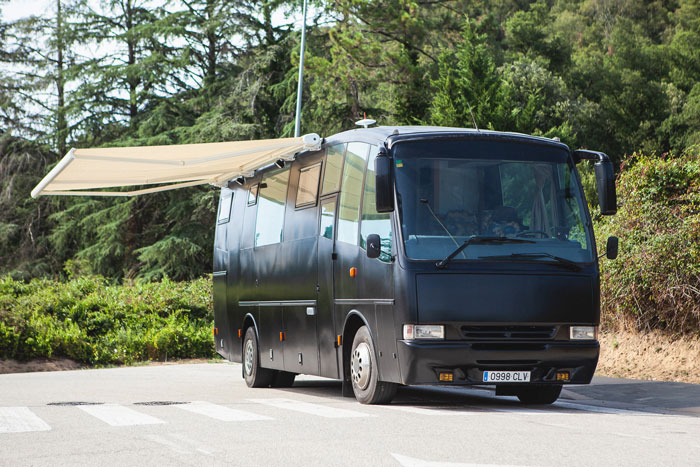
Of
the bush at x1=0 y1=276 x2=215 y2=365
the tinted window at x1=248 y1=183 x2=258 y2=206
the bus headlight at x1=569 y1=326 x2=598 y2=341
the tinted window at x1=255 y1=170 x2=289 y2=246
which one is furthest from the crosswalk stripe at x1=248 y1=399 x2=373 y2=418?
the bush at x1=0 y1=276 x2=215 y2=365

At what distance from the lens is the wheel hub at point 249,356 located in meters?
15.4

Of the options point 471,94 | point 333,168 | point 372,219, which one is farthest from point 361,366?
point 471,94

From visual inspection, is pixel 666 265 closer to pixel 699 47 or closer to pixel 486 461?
pixel 486 461

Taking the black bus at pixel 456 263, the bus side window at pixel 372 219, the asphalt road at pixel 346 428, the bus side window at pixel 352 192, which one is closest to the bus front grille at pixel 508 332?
the black bus at pixel 456 263

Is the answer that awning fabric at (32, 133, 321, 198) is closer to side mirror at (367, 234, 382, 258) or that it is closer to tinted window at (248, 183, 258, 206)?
tinted window at (248, 183, 258, 206)

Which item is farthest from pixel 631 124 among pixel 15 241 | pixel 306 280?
pixel 306 280

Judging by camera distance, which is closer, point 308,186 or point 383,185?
point 383,185

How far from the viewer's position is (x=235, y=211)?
55.0ft

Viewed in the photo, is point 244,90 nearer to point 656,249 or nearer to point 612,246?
point 656,249

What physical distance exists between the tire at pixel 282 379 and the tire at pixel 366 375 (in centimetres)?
375

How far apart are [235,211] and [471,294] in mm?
7166

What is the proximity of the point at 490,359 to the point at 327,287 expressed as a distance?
2641 mm

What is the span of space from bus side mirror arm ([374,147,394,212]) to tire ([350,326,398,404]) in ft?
5.29

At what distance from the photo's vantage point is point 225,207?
17516 millimetres
